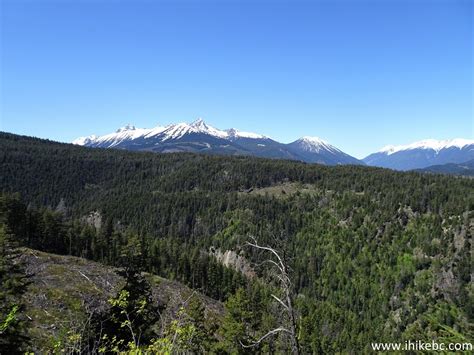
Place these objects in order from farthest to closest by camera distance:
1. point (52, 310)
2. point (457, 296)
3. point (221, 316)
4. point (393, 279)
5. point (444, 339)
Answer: point (393, 279)
point (457, 296)
point (221, 316)
point (52, 310)
point (444, 339)

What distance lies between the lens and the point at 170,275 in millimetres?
115562

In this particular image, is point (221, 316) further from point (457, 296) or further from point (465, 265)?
point (465, 265)

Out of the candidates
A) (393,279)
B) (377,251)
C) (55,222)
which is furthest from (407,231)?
(55,222)

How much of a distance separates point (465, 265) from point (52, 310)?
163 meters

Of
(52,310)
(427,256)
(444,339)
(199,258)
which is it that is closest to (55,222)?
(199,258)

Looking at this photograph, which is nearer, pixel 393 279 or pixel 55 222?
pixel 55 222

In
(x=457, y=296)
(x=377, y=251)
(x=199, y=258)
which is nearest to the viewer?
(x=199, y=258)

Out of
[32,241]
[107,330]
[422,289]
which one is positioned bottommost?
[422,289]

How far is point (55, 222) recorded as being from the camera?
104562 millimetres

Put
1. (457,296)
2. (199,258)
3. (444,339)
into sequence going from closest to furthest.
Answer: (444,339) < (199,258) < (457,296)

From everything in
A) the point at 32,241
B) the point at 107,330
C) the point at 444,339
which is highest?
the point at 444,339

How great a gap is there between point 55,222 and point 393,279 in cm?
14366

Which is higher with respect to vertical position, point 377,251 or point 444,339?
point 444,339

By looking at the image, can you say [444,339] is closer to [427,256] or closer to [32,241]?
[32,241]
